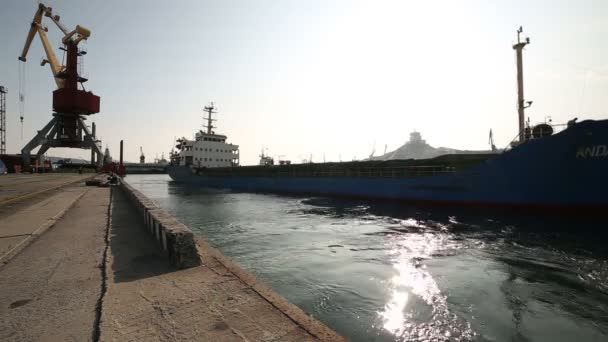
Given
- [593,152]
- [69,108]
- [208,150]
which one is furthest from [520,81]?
[69,108]

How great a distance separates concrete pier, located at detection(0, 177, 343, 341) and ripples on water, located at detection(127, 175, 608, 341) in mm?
1269

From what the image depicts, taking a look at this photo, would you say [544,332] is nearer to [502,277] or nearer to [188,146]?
[502,277]

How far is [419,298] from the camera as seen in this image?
177 inches

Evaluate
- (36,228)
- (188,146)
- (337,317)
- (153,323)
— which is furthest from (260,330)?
(188,146)

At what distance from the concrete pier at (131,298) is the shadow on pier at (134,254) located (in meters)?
0.02

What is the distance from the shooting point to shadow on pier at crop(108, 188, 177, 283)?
393cm

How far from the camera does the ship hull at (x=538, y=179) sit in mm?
11359

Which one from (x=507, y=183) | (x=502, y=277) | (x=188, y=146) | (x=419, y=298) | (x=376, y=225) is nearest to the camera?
(x=419, y=298)

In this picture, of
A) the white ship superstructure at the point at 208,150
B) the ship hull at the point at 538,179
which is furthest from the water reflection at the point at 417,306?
the white ship superstructure at the point at 208,150

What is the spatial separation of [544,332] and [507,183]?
38.9ft

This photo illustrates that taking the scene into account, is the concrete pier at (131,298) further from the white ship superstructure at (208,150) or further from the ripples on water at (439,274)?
the white ship superstructure at (208,150)

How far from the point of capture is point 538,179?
40.8 ft

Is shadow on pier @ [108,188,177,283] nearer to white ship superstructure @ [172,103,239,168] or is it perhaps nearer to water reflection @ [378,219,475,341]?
water reflection @ [378,219,475,341]

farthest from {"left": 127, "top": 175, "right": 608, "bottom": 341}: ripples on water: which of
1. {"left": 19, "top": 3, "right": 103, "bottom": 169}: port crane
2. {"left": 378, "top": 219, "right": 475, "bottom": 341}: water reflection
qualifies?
{"left": 19, "top": 3, "right": 103, "bottom": 169}: port crane
